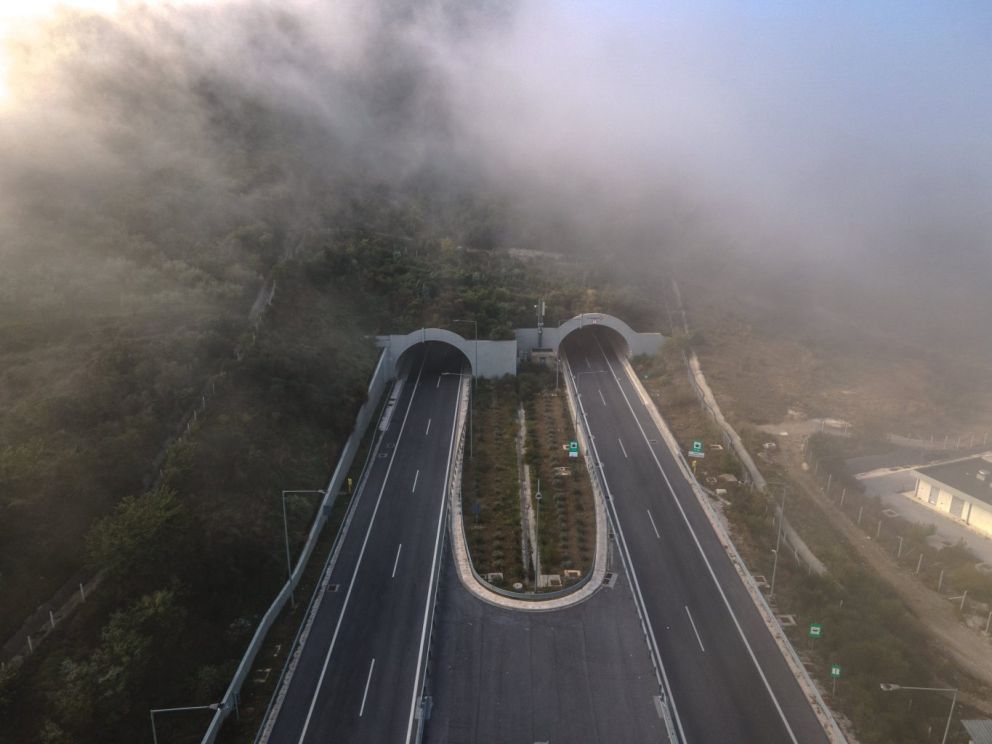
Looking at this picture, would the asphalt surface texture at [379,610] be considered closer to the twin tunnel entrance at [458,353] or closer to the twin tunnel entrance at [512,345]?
the twin tunnel entrance at [512,345]

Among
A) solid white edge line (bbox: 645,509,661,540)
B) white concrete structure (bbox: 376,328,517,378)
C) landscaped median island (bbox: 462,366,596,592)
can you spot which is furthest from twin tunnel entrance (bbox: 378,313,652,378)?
solid white edge line (bbox: 645,509,661,540)

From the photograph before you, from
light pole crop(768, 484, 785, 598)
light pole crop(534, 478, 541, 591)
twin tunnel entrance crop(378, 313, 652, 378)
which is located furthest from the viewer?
twin tunnel entrance crop(378, 313, 652, 378)

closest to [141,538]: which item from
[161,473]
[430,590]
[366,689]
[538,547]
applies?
[161,473]

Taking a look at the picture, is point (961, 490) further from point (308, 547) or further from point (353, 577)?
point (308, 547)

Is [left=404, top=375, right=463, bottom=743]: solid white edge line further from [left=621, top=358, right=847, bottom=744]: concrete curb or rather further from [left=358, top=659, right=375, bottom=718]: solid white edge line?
[left=621, top=358, right=847, bottom=744]: concrete curb

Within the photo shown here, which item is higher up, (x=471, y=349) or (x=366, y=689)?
(x=471, y=349)

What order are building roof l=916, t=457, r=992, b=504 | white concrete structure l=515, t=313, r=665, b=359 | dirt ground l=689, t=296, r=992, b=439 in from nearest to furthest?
building roof l=916, t=457, r=992, b=504
dirt ground l=689, t=296, r=992, b=439
white concrete structure l=515, t=313, r=665, b=359
